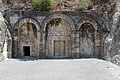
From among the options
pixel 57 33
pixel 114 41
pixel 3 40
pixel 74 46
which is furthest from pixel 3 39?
pixel 114 41

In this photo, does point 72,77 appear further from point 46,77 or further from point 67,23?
point 67,23

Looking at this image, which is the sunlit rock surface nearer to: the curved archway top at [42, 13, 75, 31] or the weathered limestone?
the weathered limestone

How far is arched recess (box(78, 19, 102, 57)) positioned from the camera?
2444cm

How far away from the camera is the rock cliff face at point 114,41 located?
19.9m

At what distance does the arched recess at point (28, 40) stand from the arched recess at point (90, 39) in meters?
4.34

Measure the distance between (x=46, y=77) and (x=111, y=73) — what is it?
409 centimetres

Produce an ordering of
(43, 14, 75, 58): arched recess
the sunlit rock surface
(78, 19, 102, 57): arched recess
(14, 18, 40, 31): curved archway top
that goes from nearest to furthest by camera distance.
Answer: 1. the sunlit rock surface
2. (14, 18, 40, 31): curved archway top
3. (78, 19, 102, 57): arched recess
4. (43, 14, 75, 58): arched recess

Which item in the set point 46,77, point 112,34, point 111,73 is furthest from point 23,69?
point 112,34

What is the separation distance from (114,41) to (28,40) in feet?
28.2

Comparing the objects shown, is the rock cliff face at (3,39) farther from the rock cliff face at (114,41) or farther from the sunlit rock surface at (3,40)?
the rock cliff face at (114,41)

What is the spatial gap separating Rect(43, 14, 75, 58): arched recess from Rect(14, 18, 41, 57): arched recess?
108cm

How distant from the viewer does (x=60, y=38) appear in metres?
25.0

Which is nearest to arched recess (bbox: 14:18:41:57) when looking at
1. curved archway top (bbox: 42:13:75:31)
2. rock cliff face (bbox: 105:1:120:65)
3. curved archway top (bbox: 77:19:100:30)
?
curved archway top (bbox: 42:13:75:31)

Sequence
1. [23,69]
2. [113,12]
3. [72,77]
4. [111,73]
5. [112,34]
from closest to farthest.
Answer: [72,77] → [111,73] → [23,69] → [112,34] → [113,12]
